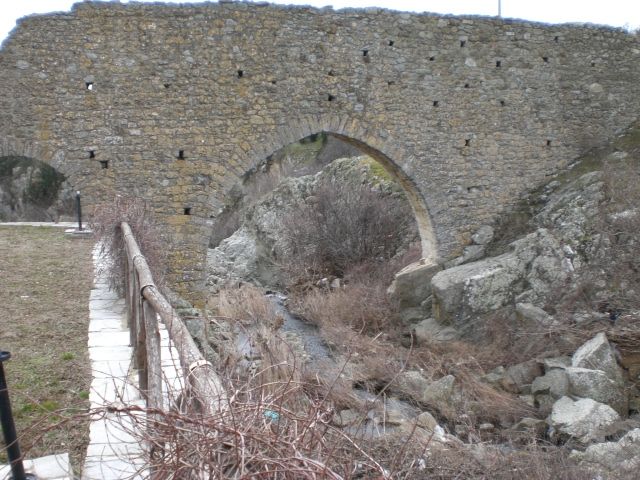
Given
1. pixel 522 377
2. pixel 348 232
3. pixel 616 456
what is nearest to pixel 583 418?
pixel 616 456

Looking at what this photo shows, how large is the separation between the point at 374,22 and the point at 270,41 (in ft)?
5.01

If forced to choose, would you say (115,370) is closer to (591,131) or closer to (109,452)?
(109,452)

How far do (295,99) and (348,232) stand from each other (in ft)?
18.3

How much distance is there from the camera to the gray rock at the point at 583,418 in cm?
543

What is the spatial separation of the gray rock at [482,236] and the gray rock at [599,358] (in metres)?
2.66

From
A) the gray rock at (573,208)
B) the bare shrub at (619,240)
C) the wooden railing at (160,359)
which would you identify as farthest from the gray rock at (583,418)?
the wooden railing at (160,359)

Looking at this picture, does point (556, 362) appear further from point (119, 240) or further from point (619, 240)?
point (119, 240)

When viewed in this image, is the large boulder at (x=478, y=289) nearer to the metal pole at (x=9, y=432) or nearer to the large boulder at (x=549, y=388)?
the large boulder at (x=549, y=388)

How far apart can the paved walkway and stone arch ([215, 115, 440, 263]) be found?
302 centimetres

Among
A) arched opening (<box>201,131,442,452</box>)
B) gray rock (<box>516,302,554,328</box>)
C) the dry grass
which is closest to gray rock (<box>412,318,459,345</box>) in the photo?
arched opening (<box>201,131,442,452</box>)

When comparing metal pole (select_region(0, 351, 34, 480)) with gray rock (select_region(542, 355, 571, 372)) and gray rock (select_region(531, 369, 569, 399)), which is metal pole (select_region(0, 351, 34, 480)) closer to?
gray rock (select_region(531, 369, 569, 399))

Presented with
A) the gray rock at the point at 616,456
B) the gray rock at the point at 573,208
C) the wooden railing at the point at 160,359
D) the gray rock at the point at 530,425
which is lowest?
the gray rock at the point at 530,425

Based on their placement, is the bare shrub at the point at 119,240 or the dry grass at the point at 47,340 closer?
the dry grass at the point at 47,340

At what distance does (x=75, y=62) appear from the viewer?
23.1 feet
